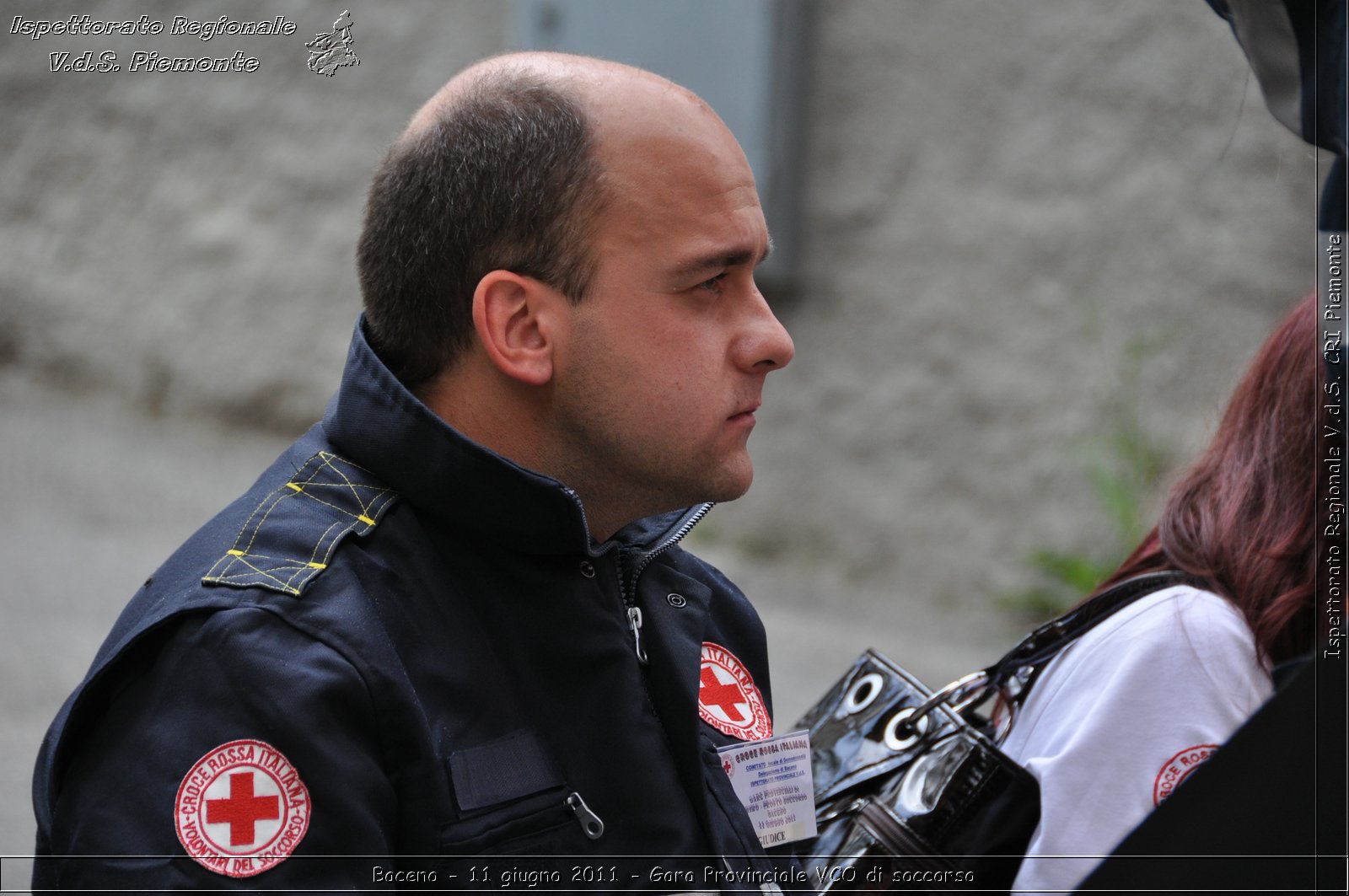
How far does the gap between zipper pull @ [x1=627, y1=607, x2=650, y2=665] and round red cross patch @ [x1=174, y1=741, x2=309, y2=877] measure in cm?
43

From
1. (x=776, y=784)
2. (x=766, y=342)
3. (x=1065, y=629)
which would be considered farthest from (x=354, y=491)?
(x=1065, y=629)

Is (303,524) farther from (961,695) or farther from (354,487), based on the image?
(961,695)

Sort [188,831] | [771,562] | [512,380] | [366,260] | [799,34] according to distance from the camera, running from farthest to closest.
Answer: [771,562]
[799,34]
[366,260]
[512,380]
[188,831]

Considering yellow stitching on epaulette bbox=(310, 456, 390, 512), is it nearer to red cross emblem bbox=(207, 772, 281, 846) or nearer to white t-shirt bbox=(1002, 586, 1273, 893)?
red cross emblem bbox=(207, 772, 281, 846)

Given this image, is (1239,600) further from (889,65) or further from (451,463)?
(889,65)

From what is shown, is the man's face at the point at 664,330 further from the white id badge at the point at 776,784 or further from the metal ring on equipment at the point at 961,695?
the metal ring on equipment at the point at 961,695

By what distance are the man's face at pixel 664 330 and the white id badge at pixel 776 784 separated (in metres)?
0.35

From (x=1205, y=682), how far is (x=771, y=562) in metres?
3.36

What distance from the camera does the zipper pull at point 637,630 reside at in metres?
1.52

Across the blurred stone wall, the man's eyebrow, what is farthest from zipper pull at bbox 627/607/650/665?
the blurred stone wall

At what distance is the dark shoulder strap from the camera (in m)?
1.75

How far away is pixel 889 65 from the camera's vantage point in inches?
183

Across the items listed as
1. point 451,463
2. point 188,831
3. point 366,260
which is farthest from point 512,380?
point 188,831

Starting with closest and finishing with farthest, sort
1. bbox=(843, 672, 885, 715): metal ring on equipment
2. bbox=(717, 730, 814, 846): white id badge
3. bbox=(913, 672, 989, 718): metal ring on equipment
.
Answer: bbox=(717, 730, 814, 846): white id badge, bbox=(913, 672, 989, 718): metal ring on equipment, bbox=(843, 672, 885, 715): metal ring on equipment
